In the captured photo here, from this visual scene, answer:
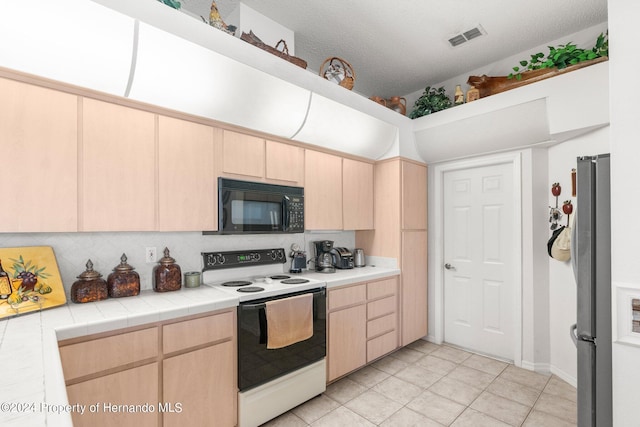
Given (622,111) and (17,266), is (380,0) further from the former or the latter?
(17,266)

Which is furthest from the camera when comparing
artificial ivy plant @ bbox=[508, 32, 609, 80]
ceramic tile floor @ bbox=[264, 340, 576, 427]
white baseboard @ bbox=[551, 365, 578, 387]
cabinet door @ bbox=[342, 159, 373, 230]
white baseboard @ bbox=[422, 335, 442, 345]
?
white baseboard @ bbox=[422, 335, 442, 345]

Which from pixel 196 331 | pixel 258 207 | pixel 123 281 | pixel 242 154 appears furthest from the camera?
pixel 258 207

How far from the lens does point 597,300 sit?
154 cm

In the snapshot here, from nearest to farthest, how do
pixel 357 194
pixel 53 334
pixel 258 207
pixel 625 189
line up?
pixel 53 334, pixel 625 189, pixel 258 207, pixel 357 194

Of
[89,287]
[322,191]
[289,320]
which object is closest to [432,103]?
[322,191]

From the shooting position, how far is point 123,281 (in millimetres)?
1922

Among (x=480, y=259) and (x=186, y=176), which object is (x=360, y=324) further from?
(x=186, y=176)

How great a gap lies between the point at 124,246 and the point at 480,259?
3.36m

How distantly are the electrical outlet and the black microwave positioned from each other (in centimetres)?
47

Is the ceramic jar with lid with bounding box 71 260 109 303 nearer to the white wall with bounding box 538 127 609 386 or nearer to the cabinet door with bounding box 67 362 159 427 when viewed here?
the cabinet door with bounding box 67 362 159 427

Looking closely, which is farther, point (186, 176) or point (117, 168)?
point (186, 176)

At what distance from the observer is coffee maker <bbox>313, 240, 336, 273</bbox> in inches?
120

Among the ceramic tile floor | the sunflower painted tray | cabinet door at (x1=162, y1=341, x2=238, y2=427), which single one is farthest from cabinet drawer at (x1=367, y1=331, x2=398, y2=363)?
the sunflower painted tray

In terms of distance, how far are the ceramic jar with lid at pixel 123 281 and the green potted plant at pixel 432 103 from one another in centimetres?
316
